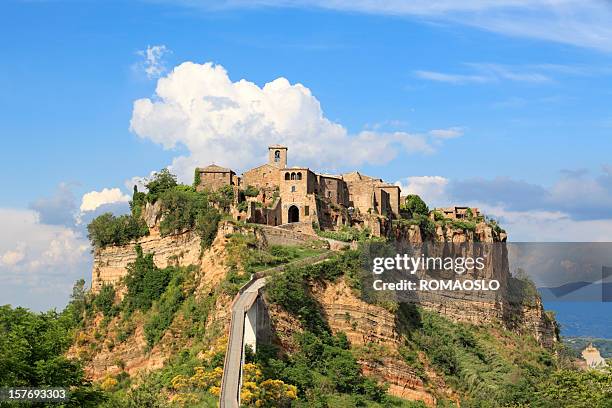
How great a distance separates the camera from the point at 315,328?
66000 millimetres

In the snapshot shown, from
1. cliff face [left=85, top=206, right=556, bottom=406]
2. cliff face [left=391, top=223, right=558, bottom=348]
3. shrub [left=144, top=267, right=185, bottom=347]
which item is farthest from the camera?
cliff face [left=391, top=223, right=558, bottom=348]

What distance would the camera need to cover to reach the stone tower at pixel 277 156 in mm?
85250

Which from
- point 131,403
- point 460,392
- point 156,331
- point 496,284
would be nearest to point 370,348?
point 460,392

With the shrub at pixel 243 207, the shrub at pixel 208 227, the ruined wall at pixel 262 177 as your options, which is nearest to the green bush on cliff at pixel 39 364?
the shrub at pixel 208 227

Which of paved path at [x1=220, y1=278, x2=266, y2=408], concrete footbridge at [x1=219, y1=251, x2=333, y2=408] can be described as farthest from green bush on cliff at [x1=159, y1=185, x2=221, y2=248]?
paved path at [x1=220, y1=278, x2=266, y2=408]

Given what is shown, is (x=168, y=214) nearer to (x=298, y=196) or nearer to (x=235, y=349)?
(x=298, y=196)

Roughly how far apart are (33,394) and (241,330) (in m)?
20.8

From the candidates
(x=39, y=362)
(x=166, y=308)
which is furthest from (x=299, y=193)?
(x=39, y=362)

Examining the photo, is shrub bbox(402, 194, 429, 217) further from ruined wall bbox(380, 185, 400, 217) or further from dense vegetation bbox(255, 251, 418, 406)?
dense vegetation bbox(255, 251, 418, 406)

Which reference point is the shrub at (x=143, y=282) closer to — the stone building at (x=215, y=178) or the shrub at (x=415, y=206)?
the stone building at (x=215, y=178)

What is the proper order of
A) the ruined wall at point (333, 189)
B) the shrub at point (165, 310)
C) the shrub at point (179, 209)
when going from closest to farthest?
the shrub at point (165, 310), the shrub at point (179, 209), the ruined wall at point (333, 189)

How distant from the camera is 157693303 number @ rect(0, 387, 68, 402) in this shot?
37.4m

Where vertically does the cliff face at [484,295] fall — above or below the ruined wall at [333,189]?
below

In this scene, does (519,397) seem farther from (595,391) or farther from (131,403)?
(131,403)
